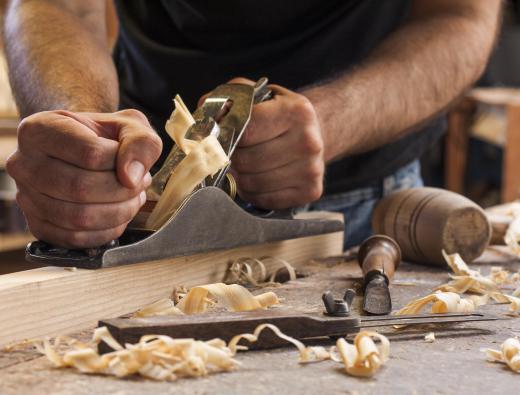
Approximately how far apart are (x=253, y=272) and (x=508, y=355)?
1.74ft

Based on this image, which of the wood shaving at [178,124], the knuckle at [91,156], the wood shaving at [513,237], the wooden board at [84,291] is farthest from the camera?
the wood shaving at [513,237]

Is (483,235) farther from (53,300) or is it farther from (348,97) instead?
(53,300)

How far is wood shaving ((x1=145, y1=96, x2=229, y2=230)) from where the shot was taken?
3.81ft

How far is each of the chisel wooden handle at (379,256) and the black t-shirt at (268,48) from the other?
0.50m

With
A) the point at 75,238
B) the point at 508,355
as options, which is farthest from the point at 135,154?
the point at 508,355

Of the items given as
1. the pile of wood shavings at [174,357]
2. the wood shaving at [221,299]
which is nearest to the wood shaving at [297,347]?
the pile of wood shavings at [174,357]

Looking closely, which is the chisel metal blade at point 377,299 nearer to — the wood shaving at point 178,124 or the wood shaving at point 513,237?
the wood shaving at point 178,124

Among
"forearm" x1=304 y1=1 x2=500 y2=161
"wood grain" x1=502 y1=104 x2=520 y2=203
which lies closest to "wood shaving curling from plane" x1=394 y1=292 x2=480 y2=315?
"forearm" x1=304 y1=1 x2=500 y2=161

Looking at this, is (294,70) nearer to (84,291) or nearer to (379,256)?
(379,256)

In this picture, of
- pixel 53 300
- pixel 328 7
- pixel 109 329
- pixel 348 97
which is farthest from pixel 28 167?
pixel 328 7

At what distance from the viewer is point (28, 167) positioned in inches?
41.3

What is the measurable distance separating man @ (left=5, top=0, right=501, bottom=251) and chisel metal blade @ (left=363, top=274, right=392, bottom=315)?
0.34 metres

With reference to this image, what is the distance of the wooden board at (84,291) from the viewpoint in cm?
90

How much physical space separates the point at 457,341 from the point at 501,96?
15.9ft
